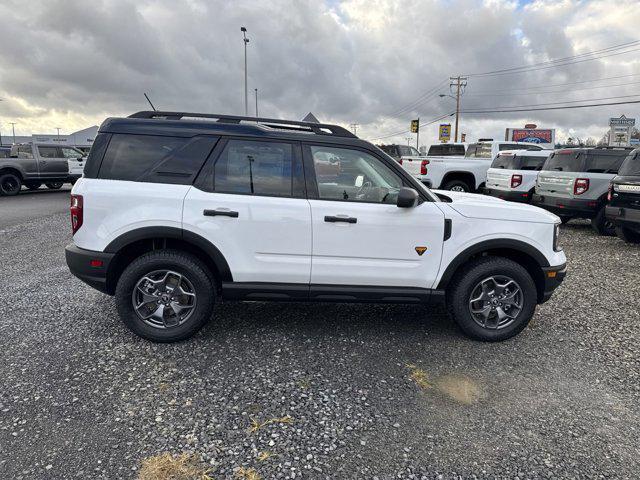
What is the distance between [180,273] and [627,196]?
755 centimetres

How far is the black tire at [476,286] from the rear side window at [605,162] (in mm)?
6753

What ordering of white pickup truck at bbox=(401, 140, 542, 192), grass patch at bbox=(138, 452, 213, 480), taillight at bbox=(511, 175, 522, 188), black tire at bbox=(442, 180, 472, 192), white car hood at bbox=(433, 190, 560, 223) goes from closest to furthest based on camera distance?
grass patch at bbox=(138, 452, 213, 480) < white car hood at bbox=(433, 190, 560, 223) < taillight at bbox=(511, 175, 522, 188) < white pickup truck at bbox=(401, 140, 542, 192) < black tire at bbox=(442, 180, 472, 192)

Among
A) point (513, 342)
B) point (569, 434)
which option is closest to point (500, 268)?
point (513, 342)

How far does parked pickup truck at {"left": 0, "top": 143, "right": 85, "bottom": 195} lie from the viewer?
16.4 meters

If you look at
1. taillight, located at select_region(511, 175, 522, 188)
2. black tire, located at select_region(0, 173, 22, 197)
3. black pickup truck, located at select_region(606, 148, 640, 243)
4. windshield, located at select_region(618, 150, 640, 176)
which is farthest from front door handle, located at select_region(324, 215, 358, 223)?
black tire, located at select_region(0, 173, 22, 197)

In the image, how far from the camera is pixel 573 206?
9195 mm

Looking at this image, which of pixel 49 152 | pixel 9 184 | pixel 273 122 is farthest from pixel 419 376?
pixel 49 152

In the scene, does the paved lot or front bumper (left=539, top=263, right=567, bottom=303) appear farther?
front bumper (left=539, top=263, right=567, bottom=303)

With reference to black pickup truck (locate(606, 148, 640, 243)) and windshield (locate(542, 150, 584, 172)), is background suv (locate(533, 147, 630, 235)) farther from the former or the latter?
black pickup truck (locate(606, 148, 640, 243))

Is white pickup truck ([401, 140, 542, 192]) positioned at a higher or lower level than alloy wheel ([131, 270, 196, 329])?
higher

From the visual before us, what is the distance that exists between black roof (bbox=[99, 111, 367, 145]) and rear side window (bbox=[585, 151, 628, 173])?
7.56m

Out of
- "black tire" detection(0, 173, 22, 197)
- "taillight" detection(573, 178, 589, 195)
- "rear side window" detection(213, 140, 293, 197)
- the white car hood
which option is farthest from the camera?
"black tire" detection(0, 173, 22, 197)

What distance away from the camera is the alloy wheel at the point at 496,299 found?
3936 millimetres

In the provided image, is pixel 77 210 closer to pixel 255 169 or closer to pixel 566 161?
pixel 255 169
